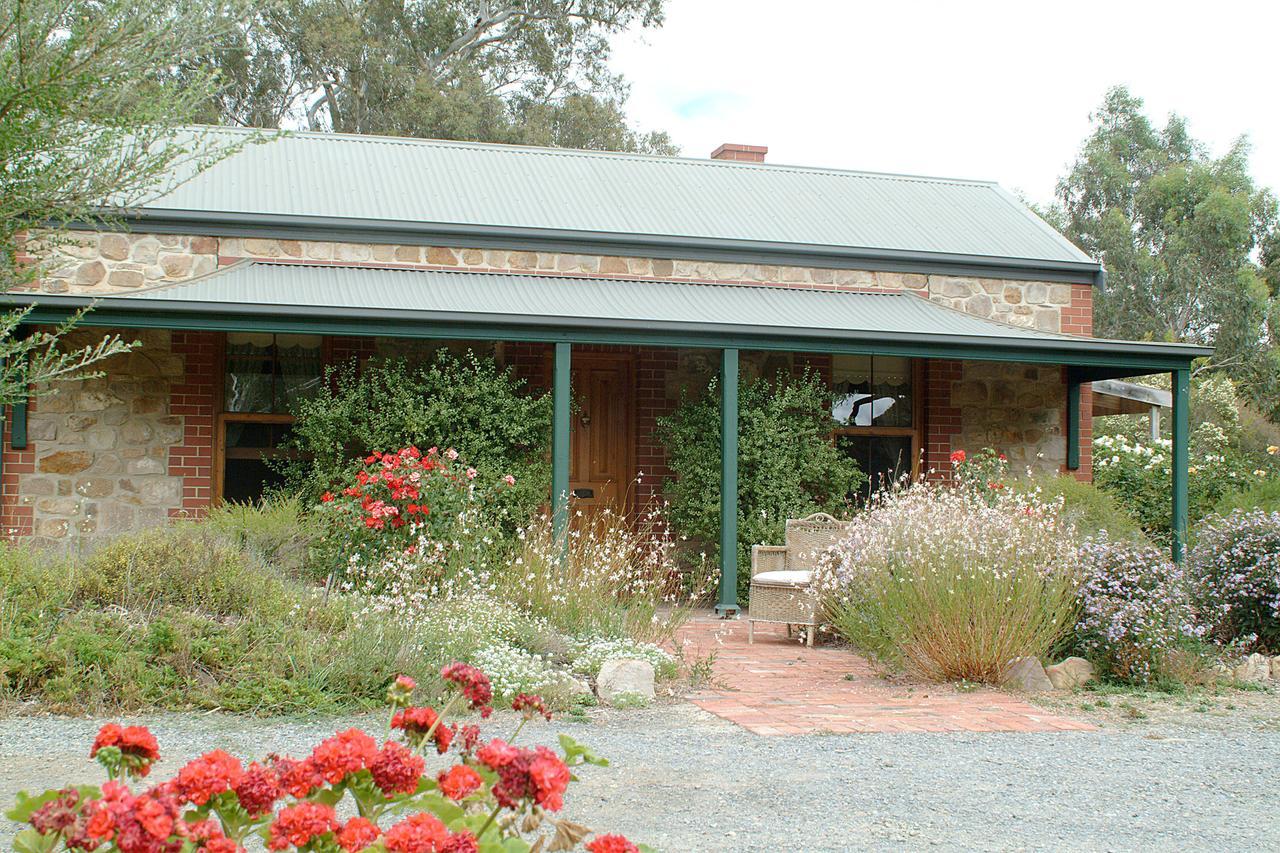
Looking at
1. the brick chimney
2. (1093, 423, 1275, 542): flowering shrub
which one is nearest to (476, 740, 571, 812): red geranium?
(1093, 423, 1275, 542): flowering shrub

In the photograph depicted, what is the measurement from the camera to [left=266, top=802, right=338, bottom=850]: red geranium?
212 centimetres

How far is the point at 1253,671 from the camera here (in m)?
7.04

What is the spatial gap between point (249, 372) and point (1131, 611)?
6.99 metres

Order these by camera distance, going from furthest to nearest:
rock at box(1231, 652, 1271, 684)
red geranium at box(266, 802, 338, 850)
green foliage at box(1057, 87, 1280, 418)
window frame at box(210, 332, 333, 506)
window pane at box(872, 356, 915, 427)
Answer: green foliage at box(1057, 87, 1280, 418) → window pane at box(872, 356, 915, 427) → window frame at box(210, 332, 333, 506) → rock at box(1231, 652, 1271, 684) → red geranium at box(266, 802, 338, 850)

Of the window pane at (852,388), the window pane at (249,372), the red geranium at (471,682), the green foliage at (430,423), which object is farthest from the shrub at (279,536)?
the red geranium at (471,682)

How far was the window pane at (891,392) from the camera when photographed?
11633 mm

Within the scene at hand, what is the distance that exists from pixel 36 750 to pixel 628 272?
24.1ft

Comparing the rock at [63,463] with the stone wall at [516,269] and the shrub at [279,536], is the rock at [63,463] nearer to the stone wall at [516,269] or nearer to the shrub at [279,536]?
the stone wall at [516,269]

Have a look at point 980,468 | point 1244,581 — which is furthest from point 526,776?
point 980,468

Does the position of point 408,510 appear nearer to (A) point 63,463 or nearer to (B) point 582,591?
(B) point 582,591

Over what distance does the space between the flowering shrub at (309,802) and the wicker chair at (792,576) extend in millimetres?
5534

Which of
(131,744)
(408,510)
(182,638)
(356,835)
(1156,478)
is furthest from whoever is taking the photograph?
(1156,478)

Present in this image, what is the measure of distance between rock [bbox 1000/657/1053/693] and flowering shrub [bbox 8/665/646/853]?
4.64m

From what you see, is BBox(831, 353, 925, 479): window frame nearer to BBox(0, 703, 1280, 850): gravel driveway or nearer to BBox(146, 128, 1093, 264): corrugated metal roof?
BBox(146, 128, 1093, 264): corrugated metal roof
